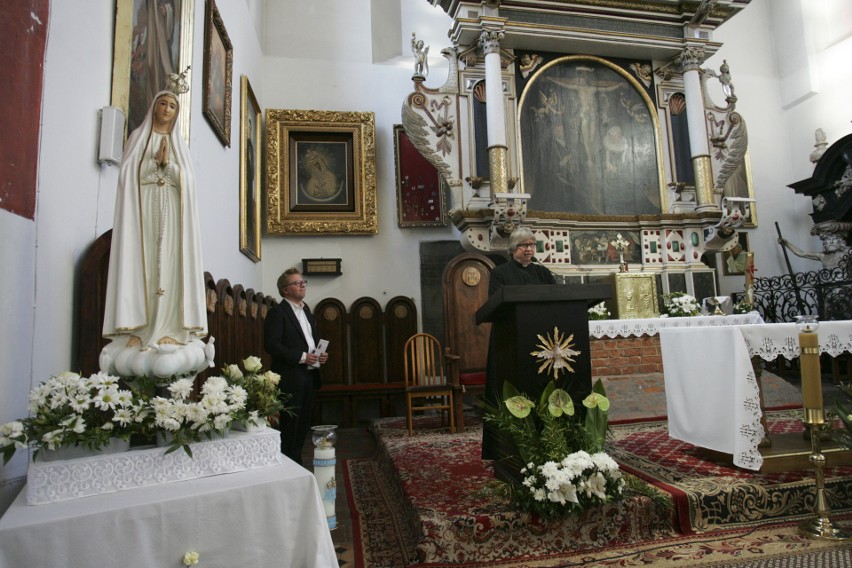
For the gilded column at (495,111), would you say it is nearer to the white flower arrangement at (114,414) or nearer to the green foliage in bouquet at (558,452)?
the green foliage in bouquet at (558,452)

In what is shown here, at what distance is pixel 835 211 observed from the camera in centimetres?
869

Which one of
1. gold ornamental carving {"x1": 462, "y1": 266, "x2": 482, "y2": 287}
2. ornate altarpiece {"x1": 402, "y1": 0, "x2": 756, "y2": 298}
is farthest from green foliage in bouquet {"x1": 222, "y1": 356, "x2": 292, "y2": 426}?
ornate altarpiece {"x1": 402, "y1": 0, "x2": 756, "y2": 298}

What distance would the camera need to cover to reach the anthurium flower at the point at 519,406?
2.78 meters

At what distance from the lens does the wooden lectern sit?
2971 millimetres

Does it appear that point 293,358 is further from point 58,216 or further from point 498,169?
point 498,169

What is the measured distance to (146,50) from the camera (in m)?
3.57

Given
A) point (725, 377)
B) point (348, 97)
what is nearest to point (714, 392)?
point (725, 377)

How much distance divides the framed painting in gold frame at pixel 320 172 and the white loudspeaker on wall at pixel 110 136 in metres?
4.82

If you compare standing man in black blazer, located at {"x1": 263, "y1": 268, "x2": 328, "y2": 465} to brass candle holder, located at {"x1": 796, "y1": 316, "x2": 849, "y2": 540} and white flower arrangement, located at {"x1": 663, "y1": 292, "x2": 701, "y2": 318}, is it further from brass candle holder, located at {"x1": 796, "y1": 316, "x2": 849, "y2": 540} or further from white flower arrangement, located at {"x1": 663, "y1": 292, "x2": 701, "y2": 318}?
white flower arrangement, located at {"x1": 663, "y1": 292, "x2": 701, "y2": 318}

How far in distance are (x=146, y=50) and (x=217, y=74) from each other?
1.90 m

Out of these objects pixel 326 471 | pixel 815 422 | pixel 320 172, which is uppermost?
pixel 320 172

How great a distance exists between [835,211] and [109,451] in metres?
10.1

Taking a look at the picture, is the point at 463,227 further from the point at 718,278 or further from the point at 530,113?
the point at 718,278

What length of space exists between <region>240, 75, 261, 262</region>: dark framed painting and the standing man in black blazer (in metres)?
2.20
